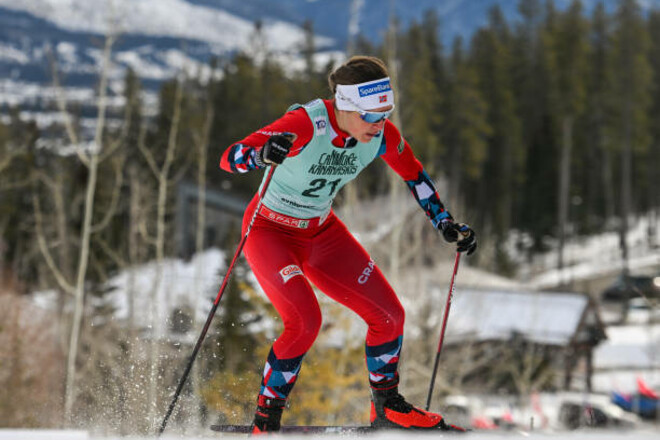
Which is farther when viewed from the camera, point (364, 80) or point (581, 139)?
point (581, 139)

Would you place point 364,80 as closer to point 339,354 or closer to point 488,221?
point 339,354

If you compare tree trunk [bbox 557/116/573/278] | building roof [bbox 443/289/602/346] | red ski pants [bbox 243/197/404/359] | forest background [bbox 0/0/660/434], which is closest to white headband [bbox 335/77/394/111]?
red ski pants [bbox 243/197/404/359]

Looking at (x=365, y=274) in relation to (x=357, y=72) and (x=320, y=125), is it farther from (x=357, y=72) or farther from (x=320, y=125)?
(x=357, y=72)

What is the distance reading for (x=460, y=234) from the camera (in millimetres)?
4691

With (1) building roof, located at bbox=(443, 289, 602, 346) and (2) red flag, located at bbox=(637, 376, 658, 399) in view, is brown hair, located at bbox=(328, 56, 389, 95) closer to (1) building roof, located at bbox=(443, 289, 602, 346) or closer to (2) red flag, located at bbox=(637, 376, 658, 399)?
(2) red flag, located at bbox=(637, 376, 658, 399)

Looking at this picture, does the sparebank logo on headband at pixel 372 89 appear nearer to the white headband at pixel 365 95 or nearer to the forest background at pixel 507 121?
the white headband at pixel 365 95

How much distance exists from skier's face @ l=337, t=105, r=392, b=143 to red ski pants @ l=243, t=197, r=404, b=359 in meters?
0.64

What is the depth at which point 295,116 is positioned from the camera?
13.7 ft

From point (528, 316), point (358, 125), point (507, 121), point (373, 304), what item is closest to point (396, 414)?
point (373, 304)

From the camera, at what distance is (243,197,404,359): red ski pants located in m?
4.24

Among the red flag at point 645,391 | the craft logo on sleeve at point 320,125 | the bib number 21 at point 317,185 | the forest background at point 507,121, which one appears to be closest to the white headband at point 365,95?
the craft logo on sleeve at point 320,125

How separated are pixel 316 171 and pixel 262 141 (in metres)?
0.39

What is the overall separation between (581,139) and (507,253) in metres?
11.5

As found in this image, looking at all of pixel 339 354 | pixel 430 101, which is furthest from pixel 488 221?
pixel 339 354
